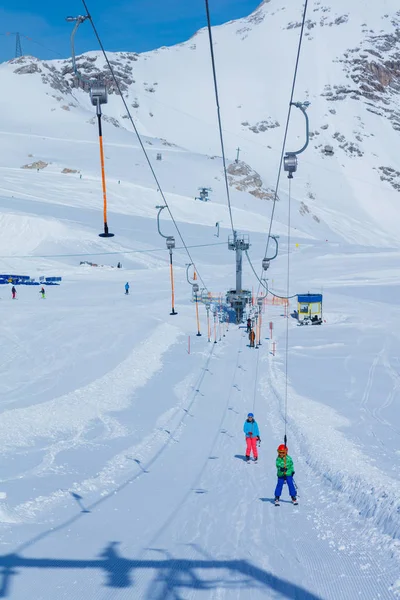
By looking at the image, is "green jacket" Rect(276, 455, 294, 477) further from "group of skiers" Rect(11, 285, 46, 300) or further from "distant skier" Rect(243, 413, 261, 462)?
"group of skiers" Rect(11, 285, 46, 300)

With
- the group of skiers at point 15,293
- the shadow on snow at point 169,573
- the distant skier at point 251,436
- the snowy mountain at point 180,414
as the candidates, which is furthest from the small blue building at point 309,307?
the shadow on snow at point 169,573

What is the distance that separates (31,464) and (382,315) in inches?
1088

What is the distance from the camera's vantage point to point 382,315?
34969 millimetres

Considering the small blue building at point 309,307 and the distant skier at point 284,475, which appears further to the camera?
the small blue building at point 309,307

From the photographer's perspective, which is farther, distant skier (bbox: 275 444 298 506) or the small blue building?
the small blue building

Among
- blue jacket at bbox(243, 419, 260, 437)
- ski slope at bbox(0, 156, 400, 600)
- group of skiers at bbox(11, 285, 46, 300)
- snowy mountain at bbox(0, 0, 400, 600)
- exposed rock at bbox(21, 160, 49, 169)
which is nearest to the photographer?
ski slope at bbox(0, 156, 400, 600)

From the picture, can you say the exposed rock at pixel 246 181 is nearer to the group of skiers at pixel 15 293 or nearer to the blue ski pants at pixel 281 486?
the group of skiers at pixel 15 293

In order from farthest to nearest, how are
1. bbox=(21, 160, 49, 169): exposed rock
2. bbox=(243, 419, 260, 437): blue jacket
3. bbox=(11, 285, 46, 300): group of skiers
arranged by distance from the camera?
bbox=(21, 160, 49, 169): exposed rock
bbox=(11, 285, 46, 300): group of skiers
bbox=(243, 419, 260, 437): blue jacket

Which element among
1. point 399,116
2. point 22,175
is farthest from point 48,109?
point 399,116

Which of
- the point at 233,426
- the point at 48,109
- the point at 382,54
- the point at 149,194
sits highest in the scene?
the point at 382,54

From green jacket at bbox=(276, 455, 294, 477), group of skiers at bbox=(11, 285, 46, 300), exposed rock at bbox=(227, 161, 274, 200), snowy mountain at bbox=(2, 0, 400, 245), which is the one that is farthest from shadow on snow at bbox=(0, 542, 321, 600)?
exposed rock at bbox=(227, 161, 274, 200)

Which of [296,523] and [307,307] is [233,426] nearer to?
[296,523]

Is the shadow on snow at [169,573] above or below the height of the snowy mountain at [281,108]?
below

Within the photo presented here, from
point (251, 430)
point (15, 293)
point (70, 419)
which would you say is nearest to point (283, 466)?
point (251, 430)
